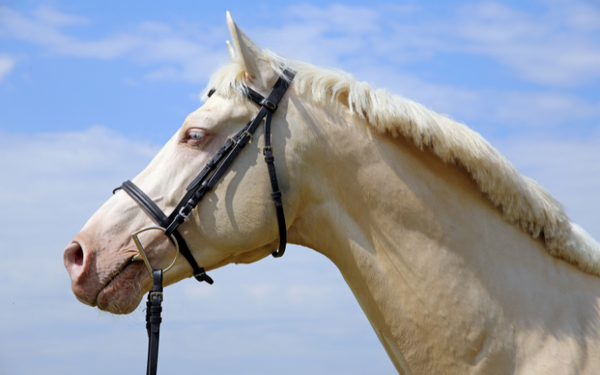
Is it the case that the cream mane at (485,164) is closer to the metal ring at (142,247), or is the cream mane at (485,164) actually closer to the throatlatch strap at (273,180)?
the throatlatch strap at (273,180)

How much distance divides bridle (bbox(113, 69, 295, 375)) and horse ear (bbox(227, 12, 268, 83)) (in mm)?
266

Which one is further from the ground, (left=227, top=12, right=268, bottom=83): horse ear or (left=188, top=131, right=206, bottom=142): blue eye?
(left=227, top=12, right=268, bottom=83): horse ear

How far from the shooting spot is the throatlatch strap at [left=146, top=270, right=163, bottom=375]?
10.2ft

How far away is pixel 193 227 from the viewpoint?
10.4 ft

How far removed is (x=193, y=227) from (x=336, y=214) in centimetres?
92

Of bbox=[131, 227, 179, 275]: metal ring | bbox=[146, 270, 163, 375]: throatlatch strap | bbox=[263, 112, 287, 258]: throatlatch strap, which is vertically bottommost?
bbox=[146, 270, 163, 375]: throatlatch strap

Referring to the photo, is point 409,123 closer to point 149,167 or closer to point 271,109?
point 271,109

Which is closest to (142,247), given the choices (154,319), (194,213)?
(194,213)

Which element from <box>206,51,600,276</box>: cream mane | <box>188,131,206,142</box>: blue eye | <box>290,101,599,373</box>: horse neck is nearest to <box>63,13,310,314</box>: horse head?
<box>188,131,206,142</box>: blue eye

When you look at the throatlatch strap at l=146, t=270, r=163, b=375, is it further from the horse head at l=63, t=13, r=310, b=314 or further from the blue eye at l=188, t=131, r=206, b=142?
the blue eye at l=188, t=131, r=206, b=142

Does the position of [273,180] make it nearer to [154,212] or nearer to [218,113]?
[218,113]

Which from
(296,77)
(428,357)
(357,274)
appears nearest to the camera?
(428,357)

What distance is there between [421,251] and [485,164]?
0.69 meters

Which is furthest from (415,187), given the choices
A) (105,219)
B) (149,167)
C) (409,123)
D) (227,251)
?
(105,219)
